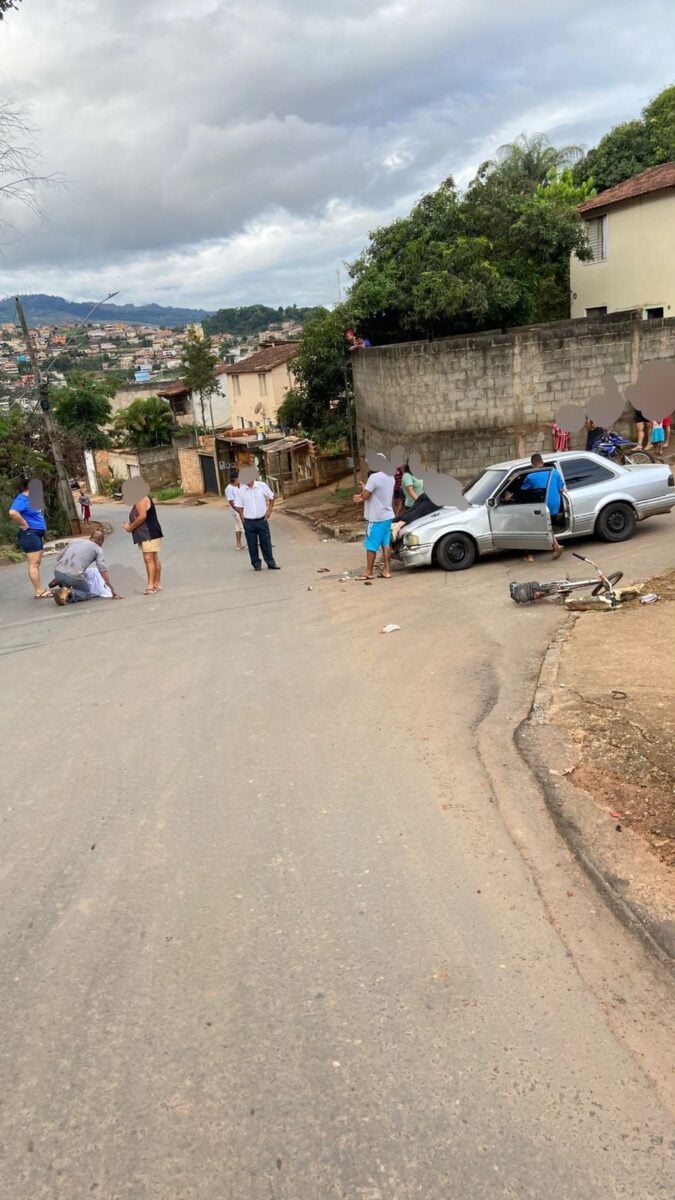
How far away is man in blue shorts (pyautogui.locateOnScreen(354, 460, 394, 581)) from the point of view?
1131 centimetres

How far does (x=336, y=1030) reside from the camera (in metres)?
2.92

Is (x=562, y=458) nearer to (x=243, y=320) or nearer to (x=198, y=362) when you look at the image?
(x=198, y=362)

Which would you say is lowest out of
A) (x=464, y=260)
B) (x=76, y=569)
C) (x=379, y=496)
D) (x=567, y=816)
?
(x=567, y=816)

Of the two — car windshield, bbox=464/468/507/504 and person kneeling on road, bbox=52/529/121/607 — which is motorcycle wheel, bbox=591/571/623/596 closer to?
car windshield, bbox=464/468/507/504

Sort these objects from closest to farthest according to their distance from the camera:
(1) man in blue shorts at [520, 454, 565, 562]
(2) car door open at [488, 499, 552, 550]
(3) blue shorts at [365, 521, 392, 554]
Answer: (1) man in blue shorts at [520, 454, 565, 562], (2) car door open at [488, 499, 552, 550], (3) blue shorts at [365, 521, 392, 554]

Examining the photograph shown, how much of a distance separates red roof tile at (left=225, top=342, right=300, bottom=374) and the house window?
25896 mm

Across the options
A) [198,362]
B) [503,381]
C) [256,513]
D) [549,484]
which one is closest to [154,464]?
[198,362]

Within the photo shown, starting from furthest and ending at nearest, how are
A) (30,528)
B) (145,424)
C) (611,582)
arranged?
1. (145,424)
2. (30,528)
3. (611,582)

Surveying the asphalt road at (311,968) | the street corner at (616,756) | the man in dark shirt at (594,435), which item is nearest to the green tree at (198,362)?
the man in dark shirt at (594,435)

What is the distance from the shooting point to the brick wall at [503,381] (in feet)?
56.7

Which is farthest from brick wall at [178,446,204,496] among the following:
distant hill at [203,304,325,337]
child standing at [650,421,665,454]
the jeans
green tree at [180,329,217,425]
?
distant hill at [203,304,325,337]

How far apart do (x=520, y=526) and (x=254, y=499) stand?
409 centimetres

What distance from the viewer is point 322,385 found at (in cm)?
2680

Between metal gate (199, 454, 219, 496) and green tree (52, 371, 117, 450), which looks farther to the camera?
green tree (52, 371, 117, 450)
